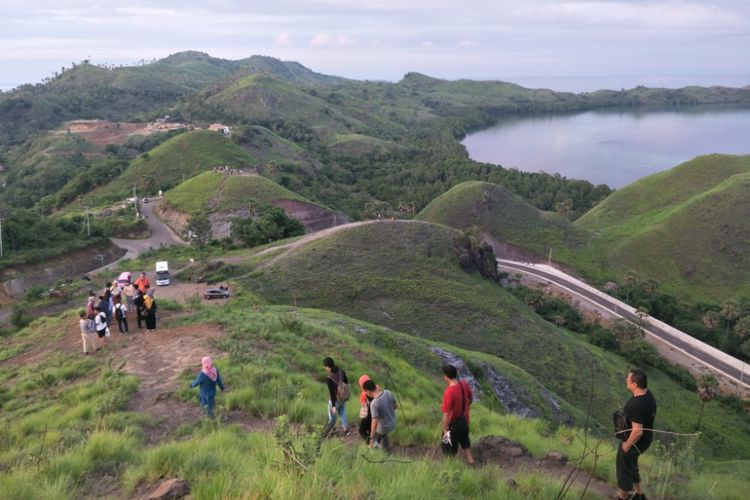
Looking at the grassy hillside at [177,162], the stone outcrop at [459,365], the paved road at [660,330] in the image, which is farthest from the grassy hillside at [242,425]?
the grassy hillside at [177,162]

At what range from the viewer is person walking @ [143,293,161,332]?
1641 cm

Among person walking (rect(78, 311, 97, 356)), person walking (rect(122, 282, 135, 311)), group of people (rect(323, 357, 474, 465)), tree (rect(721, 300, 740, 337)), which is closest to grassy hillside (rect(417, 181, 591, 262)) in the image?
tree (rect(721, 300, 740, 337))

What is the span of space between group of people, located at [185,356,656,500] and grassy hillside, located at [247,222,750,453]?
19.5 m

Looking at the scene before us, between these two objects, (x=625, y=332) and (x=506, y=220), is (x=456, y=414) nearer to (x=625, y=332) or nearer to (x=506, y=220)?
(x=625, y=332)

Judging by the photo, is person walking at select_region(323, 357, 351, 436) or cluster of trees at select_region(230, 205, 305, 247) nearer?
person walking at select_region(323, 357, 351, 436)

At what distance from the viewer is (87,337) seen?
14953 millimetres

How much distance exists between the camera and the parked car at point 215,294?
83.9 feet

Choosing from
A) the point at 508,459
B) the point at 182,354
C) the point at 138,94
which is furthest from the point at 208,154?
the point at 138,94

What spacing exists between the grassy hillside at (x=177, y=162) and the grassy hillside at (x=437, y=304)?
1941 inches

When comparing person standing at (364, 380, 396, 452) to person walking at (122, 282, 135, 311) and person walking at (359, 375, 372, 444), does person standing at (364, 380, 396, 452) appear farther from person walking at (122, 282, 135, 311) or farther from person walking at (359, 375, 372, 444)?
person walking at (122, 282, 135, 311)

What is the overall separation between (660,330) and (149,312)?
4785cm

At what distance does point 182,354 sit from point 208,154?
74119 mm

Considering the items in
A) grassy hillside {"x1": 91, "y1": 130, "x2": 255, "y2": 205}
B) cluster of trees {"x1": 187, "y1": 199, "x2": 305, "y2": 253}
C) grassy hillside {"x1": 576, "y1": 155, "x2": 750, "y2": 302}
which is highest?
grassy hillside {"x1": 91, "y1": 130, "x2": 255, "y2": 205}

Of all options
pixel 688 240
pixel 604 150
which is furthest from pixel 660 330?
pixel 604 150
